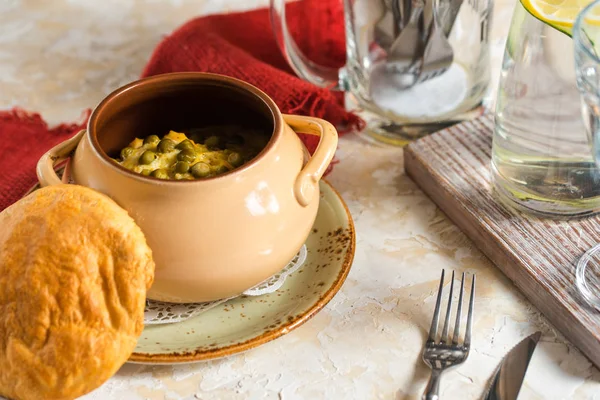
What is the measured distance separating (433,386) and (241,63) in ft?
1.90

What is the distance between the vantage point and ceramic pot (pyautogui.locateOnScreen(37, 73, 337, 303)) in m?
0.72

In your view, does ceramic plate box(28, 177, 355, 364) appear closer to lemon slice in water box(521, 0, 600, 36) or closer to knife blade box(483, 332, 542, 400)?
knife blade box(483, 332, 542, 400)

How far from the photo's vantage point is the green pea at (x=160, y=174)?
77 centimetres

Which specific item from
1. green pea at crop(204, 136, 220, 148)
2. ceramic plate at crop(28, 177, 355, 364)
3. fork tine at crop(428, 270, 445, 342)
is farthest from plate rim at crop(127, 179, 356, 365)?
green pea at crop(204, 136, 220, 148)

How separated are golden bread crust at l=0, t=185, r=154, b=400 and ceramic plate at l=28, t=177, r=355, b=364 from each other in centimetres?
6

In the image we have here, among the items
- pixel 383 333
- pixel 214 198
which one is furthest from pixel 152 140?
pixel 383 333

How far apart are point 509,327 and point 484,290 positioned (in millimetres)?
58

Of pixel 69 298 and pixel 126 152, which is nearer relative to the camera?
pixel 69 298

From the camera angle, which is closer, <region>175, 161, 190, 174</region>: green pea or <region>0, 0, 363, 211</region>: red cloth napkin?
<region>175, 161, 190, 174</region>: green pea

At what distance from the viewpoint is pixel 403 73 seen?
3.43 feet

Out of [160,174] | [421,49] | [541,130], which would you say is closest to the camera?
[160,174]

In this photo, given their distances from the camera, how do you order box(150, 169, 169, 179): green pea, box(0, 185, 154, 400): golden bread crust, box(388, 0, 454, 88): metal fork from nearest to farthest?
box(0, 185, 154, 400): golden bread crust, box(150, 169, 169, 179): green pea, box(388, 0, 454, 88): metal fork

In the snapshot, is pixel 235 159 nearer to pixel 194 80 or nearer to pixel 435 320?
pixel 194 80

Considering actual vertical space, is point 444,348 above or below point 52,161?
below
